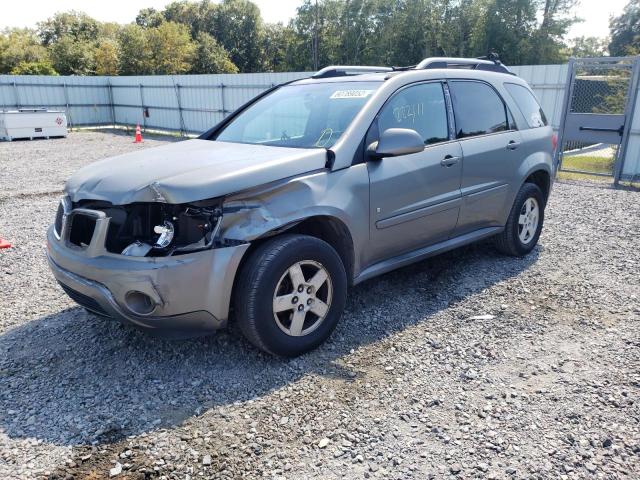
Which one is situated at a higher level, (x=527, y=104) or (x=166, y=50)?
(x=166, y=50)

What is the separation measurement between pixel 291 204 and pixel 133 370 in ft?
4.86

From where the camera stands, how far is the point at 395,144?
3.64 metres

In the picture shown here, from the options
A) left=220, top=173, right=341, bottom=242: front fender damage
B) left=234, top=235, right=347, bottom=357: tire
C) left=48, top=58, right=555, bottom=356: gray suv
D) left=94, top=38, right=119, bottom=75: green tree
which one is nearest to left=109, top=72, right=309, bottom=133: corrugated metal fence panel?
left=48, top=58, right=555, bottom=356: gray suv

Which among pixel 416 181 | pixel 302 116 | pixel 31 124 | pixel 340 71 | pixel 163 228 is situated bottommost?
pixel 31 124

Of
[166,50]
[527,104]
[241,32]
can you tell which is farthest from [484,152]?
[241,32]

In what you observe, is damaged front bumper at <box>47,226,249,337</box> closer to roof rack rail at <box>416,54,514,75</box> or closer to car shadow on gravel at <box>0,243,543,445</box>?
car shadow on gravel at <box>0,243,543,445</box>

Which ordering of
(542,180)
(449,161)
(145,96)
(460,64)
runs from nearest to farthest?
(449,161) → (460,64) → (542,180) → (145,96)

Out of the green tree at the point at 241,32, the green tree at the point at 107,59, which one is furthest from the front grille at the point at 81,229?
the green tree at the point at 241,32

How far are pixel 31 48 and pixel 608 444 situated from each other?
56.3 metres

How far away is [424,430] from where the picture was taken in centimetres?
280

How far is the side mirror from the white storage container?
19.0 metres

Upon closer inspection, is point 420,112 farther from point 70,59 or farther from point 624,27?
point 624,27

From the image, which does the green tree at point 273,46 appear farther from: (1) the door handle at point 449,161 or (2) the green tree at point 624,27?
(1) the door handle at point 449,161

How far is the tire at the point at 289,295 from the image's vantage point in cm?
314
